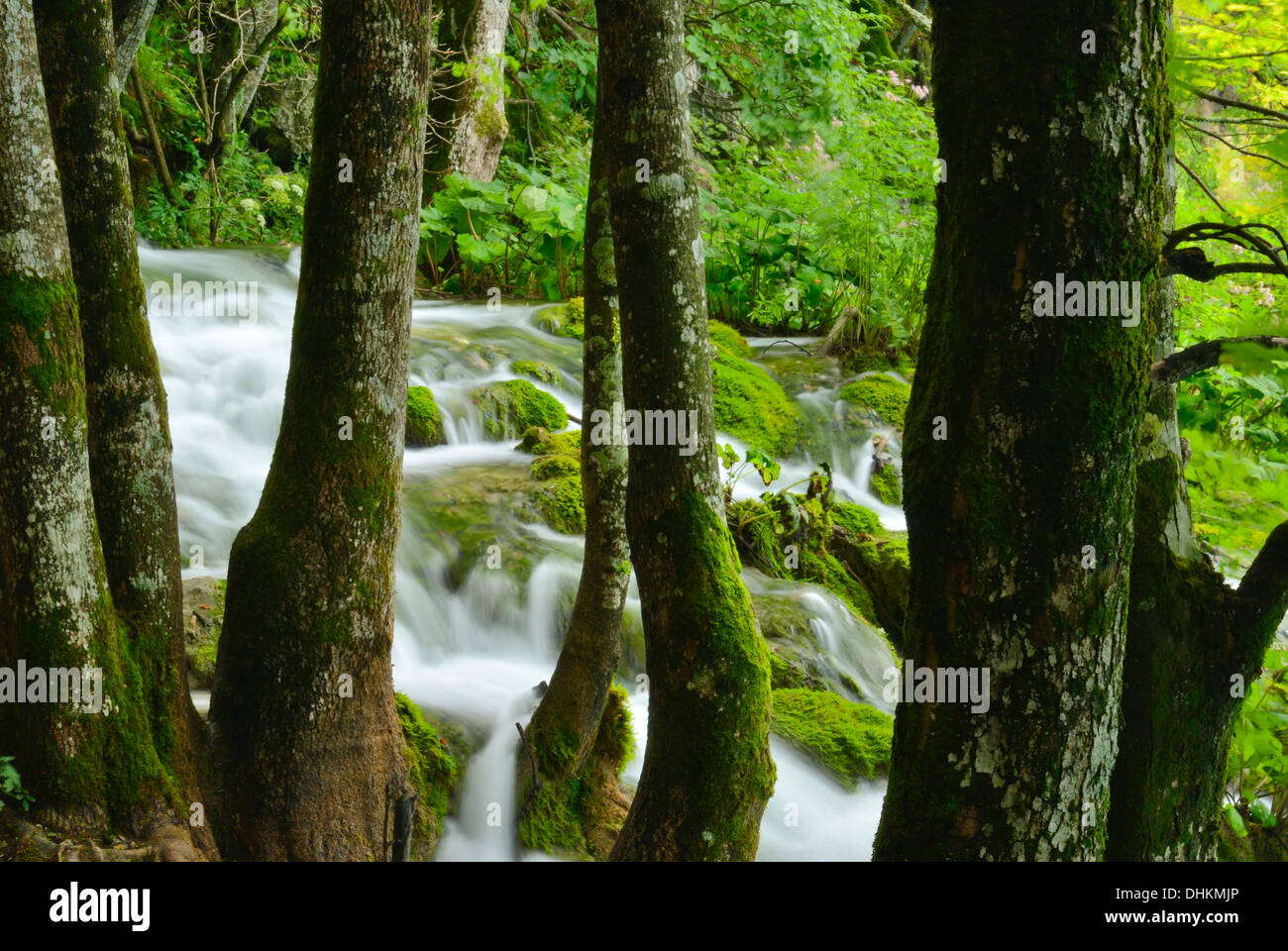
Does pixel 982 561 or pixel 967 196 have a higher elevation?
pixel 967 196

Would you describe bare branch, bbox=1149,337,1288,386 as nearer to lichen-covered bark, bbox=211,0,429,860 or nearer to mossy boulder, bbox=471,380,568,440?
lichen-covered bark, bbox=211,0,429,860

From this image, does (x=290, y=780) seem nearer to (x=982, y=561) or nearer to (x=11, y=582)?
(x=11, y=582)

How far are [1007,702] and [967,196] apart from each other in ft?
3.86

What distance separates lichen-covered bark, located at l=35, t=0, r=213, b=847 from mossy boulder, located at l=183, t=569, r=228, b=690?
910mm

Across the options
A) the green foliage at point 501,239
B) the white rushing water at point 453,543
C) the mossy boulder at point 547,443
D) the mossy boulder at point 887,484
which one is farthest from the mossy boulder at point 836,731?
the green foliage at point 501,239

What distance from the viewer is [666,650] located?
3.83m

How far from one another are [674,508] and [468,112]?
360 inches

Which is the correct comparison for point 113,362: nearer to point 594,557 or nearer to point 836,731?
point 594,557

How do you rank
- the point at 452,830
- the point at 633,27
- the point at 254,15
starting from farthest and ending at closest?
the point at 254,15 < the point at 452,830 < the point at 633,27

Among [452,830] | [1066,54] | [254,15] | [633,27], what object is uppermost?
[254,15]

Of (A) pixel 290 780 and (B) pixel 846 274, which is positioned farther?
(B) pixel 846 274

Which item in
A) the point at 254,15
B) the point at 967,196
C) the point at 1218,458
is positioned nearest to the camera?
the point at 967,196

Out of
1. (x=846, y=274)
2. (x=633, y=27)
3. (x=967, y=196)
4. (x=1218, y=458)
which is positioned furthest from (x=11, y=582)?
(x=846, y=274)

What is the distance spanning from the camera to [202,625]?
17.0 feet
